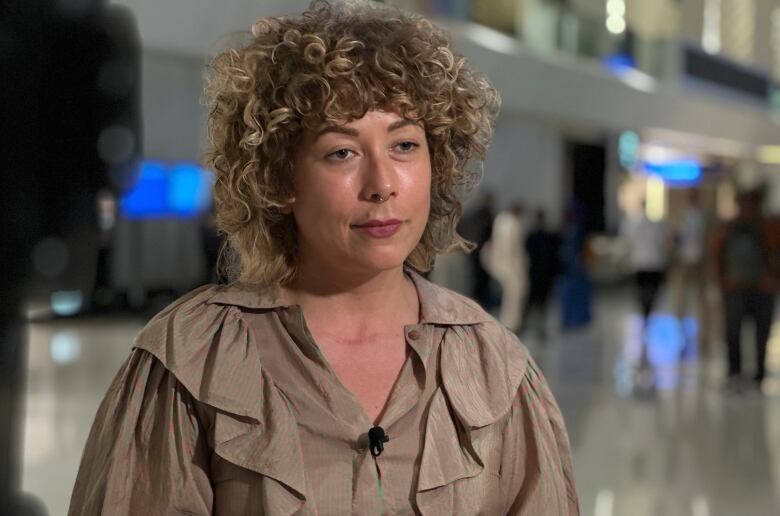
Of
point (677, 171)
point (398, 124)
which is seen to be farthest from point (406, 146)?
point (677, 171)

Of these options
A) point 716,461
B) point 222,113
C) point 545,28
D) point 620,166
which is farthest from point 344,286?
point 620,166

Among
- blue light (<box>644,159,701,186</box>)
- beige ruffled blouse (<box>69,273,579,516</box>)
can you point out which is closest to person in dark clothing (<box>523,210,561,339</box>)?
beige ruffled blouse (<box>69,273,579,516</box>)

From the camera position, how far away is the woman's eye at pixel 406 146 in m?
1.83

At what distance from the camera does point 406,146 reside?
184 centimetres

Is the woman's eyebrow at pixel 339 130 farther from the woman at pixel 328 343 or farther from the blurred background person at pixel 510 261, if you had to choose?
the blurred background person at pixel 510 261

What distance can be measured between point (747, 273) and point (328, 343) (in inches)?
331

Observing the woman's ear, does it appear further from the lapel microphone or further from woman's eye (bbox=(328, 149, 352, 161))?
the lapel microphone

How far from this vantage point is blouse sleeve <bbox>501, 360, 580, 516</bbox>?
1884 millimetres

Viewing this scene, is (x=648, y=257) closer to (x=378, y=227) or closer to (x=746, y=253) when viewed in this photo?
(x=746, y=253)

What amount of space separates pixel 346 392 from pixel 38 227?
5.78 ft

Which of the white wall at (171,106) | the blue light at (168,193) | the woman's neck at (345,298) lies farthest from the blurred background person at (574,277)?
the woman's neck at (345,298)

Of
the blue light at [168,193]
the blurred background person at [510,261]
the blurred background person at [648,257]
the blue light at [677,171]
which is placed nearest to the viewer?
the blurred background person at [648,257]

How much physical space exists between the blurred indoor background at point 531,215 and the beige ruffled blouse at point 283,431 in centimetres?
61

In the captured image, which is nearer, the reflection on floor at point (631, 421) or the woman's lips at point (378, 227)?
the woman's lips at point (378, 227)
